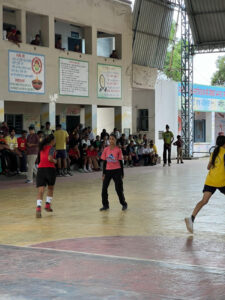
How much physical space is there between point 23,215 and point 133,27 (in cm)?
2266

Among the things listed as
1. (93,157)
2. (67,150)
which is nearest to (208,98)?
(93,157)

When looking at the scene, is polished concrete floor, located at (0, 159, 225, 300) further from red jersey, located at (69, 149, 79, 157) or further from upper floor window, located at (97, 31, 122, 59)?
upper floor window, located at (97, 31, 122, 59)

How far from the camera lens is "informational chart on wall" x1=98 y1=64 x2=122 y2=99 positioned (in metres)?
30.1

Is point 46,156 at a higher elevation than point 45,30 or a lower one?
lower

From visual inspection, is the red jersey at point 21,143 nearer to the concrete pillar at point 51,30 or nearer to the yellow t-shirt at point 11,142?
the yellow t-shirt at point 11,142

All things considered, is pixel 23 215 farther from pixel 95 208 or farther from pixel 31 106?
pixel 31 106

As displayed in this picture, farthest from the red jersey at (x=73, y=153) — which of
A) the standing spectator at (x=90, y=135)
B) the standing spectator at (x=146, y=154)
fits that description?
the standing spectator at (x=146, y=154)

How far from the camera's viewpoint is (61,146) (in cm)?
2345

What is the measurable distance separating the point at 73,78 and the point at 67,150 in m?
3.98

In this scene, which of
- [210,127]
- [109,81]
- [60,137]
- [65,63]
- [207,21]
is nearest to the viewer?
[60,137]

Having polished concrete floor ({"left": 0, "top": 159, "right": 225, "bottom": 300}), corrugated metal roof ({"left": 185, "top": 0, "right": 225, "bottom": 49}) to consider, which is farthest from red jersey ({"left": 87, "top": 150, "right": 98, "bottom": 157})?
corrugated metal roof ({"left": 185, "top": 0, "right": 225, "bottom": 49})

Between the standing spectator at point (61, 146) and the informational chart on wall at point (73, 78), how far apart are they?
15.0 feet

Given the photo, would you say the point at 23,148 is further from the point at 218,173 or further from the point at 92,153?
the point at 218,173

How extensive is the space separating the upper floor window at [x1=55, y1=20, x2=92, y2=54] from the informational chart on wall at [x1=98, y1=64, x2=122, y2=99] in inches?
54.5
